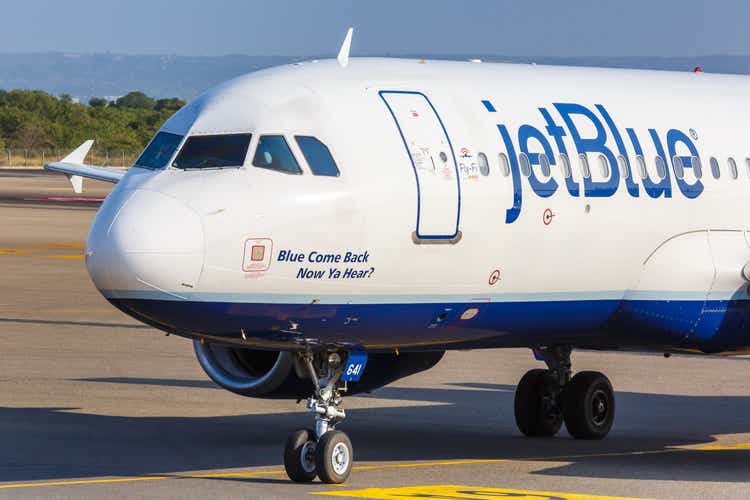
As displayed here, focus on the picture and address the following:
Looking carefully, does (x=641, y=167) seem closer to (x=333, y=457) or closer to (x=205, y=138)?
(x=333, y=457)

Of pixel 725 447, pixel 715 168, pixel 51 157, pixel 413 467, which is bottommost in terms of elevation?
pixel 413 467

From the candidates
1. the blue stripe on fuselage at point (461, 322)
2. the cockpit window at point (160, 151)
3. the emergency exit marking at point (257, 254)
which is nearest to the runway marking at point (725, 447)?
the blue stripe on fuselage at point (461, 322)

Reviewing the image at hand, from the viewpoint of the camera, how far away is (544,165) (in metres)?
18.7

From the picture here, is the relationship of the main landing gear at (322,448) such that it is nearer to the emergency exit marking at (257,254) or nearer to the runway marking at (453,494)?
the runway marking at (453,494)

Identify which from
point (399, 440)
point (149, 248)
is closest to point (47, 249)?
point (399, 440)

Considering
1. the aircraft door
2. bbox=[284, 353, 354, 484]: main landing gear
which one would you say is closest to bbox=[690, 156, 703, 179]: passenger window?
the aircraft door

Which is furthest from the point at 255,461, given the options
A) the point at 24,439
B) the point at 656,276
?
the point at 656,276

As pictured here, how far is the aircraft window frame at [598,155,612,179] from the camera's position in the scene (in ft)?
63.2

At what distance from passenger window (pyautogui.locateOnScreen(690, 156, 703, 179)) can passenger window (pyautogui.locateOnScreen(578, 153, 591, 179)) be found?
175 cm

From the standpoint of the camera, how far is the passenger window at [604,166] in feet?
63.2

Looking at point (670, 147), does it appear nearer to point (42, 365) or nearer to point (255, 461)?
point (255, 461)

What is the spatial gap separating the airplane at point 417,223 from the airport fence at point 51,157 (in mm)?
126176

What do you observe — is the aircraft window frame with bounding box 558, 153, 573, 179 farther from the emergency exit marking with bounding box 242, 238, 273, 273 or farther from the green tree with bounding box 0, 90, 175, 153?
the green tree with bounding box 0, 90, 175, 153

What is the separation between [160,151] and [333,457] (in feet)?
11.0
